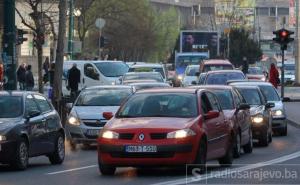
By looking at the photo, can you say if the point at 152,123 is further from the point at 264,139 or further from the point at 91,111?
the point at 264,139

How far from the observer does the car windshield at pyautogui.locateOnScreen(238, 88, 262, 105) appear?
26.0m

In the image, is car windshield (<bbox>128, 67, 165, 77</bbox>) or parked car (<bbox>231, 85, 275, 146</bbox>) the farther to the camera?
car windshield (<bbox>128, 67, 165, 77</bbox>)

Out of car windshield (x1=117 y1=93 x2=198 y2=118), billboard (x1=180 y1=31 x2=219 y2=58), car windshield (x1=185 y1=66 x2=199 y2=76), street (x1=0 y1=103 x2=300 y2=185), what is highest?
billboard (x1=180 y1=31 x2=219 y2=58)

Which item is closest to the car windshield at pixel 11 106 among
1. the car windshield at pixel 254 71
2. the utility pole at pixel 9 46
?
the utility pole at pixel 9 46

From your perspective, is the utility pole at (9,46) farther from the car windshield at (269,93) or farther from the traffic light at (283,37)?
the traffic light at (283,37)

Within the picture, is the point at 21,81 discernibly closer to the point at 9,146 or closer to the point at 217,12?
the point at 9,146

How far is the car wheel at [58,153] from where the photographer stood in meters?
19.9

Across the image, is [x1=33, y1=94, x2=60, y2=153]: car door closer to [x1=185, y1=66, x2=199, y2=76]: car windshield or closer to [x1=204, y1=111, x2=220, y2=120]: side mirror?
[x1=204, y1=111, x2=220, y2=120]: side mirror

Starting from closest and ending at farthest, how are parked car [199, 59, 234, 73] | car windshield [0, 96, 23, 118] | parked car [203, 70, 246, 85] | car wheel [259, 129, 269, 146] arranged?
car windshield [0, 96, 23, 118] → car wheel [259, 129, 269, 146] → parked car [203, 70, 246, 85] → parked car [199, 59, 234, 73]

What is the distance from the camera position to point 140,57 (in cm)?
8794

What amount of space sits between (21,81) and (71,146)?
2078 centimetres

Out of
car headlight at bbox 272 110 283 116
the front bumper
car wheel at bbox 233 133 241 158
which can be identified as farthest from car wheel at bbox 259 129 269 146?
the front bumper

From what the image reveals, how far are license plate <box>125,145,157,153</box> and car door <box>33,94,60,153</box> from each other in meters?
3.63

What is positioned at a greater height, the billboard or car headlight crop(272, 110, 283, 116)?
the billboard
